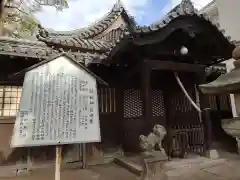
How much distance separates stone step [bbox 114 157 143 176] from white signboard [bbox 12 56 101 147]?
2.15m

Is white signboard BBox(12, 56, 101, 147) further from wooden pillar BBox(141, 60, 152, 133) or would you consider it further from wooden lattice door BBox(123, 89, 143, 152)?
wooden lattice door BBox(123, 89, 143, 152)

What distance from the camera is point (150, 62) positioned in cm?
515

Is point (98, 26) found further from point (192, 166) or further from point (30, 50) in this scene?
point (192, 166)

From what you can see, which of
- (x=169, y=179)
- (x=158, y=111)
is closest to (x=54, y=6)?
(x=158, y=111)

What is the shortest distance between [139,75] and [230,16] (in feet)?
17.8

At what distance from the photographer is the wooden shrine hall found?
4.99 meters

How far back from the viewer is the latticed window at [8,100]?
5674 mm

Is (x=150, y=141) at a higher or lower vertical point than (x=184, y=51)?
lower

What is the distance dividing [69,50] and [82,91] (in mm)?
3685

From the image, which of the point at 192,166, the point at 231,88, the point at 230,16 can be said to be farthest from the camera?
the point at 230,16

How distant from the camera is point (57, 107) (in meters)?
3.08

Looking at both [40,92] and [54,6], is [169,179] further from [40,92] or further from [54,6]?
[54,6]

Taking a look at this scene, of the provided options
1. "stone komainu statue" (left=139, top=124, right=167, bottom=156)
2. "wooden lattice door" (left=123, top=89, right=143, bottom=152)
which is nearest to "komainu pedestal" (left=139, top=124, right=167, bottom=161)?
"stone komainu statue" (left=139, top=124, right=167, bottom=156)

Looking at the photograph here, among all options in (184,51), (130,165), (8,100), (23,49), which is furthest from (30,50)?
(184,51)
